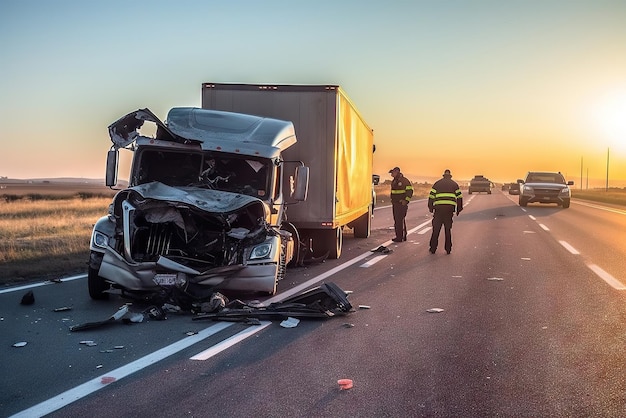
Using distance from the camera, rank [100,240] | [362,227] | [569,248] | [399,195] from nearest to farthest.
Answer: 1. [100,240]
2. [569,248]
3. [399,195]
4. [362,227]

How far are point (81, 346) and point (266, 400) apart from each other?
239 centimetres

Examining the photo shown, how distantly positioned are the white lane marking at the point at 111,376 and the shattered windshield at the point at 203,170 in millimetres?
3112

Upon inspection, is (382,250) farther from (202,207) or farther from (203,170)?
(202,207)

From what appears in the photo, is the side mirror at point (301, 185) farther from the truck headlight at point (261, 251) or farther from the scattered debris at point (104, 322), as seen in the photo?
the scattered debris at point (104, 322)

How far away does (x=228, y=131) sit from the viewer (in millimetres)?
9852

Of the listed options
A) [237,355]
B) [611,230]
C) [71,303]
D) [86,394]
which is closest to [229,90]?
[71,303]

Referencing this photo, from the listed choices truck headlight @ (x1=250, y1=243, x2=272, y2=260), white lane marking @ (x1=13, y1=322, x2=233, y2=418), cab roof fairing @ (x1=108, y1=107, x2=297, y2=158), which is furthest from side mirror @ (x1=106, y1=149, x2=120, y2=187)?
white lane marking @ (x1=13, y1=322, x2=233, y2=418)

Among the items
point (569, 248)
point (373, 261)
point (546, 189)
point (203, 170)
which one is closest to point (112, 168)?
point (203, 170)

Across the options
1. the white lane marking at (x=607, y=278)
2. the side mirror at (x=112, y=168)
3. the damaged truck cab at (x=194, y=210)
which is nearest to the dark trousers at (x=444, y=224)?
the white lane marking at (x=607, y=278)

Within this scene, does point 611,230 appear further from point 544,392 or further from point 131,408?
point 131,408

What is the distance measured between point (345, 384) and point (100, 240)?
15.1 feet

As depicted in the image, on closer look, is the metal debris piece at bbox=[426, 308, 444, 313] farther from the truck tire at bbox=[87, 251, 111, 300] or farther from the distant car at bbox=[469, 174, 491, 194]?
the distant car at bbox=[469, 174, 491, 194]

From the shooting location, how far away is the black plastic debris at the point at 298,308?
294 inches

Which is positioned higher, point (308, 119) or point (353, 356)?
point (308, 119)
